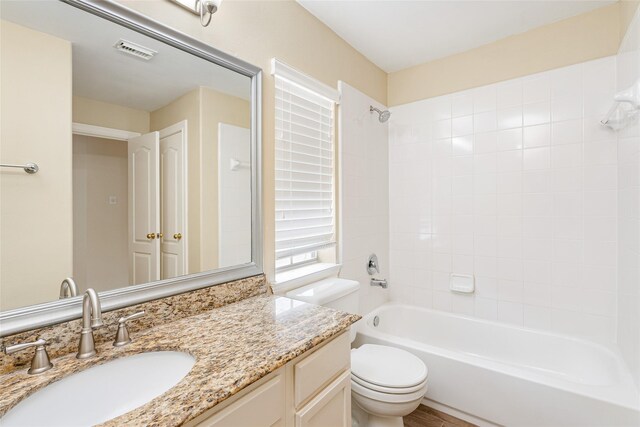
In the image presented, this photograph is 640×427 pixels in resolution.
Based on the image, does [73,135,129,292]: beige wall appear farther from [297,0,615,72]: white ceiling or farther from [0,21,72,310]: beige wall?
[297,0,615,72]: white ceiling

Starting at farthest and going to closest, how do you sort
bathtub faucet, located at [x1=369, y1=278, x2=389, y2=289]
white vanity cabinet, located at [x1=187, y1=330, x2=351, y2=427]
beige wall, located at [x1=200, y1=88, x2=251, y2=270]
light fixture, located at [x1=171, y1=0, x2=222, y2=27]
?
bathtub faucet, located at [x1=369, y1=278, x2=389, y2=289] → beige wall, located at [x1=200, y1=88, x2=251, y2=270] → light fixture, located at [x1=171, y1=0, x2=222, y2=27] → white vanity cabinet, located at [x1=187, y1=330, x2=351, y2=427]

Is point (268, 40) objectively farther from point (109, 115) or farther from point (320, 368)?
point (320, 368)

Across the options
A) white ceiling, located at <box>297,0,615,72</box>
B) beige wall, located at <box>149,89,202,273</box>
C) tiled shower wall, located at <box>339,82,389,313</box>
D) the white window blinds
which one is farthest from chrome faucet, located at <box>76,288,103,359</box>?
white ceiling, located at <box>297,0,615,72</box>

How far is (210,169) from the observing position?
1373 millimetres

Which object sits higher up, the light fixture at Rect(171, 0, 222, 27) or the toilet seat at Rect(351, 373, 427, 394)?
the light fixture at Rect(171, 0, 222, 27)

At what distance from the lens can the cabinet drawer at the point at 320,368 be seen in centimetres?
97

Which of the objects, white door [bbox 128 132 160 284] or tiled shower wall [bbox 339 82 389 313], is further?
tiled shower wall [bbox 339 82 389 313]

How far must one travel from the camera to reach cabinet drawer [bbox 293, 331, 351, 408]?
3.17ft

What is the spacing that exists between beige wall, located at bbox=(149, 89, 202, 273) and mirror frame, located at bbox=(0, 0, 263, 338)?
0.36ft

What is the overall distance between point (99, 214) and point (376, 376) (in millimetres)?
1417

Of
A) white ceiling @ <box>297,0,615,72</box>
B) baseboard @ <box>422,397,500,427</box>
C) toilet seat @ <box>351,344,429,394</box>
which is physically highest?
white ceiling @ <box>297,0,615,72</box>

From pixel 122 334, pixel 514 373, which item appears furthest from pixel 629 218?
pixel 122 334

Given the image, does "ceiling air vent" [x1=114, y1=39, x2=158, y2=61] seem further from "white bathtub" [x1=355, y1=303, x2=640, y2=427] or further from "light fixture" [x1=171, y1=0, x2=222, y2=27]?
"white bathtub" [x1=355, y1=303, x2=640, y2=427]

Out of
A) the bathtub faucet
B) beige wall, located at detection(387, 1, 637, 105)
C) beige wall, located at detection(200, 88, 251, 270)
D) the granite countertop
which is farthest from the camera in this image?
the bathtub faucet
